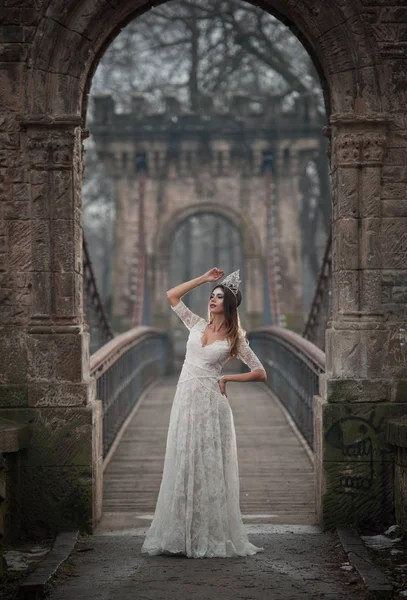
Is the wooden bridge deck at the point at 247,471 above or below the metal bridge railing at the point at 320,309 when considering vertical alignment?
below

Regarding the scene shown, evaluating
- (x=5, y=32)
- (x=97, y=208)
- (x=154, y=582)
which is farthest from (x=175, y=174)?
(x=154, y=582)

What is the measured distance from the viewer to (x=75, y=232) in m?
8.11

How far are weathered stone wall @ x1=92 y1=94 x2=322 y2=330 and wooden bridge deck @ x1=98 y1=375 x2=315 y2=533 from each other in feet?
36.1

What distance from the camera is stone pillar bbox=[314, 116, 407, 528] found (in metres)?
7.98

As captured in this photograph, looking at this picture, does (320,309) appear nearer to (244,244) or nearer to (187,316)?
(187,316)

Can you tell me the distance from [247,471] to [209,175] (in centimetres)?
1576

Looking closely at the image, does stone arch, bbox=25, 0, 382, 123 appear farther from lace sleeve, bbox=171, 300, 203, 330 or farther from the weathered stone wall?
the weathered stone wall

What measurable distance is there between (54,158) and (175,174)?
1746 centimetres

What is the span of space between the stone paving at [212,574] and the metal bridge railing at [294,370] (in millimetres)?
2961

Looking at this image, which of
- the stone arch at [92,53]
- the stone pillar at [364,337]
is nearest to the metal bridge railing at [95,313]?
the stone arch at [92,53]

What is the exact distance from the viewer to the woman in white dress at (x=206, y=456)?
7.04 metres

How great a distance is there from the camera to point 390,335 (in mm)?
8047

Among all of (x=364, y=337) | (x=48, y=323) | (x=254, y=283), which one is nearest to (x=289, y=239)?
(x=254, y=283)

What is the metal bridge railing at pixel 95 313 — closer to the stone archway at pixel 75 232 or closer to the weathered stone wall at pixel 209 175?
the stone archway at pixel 75 232
